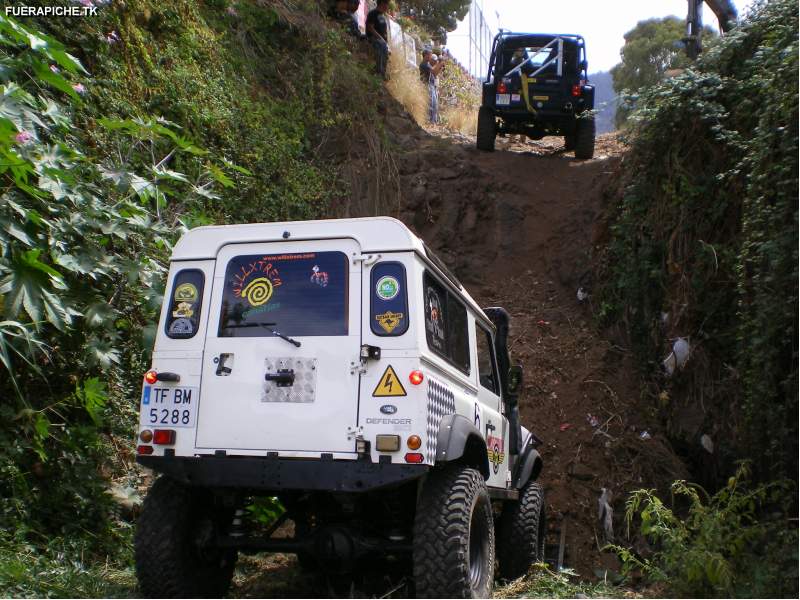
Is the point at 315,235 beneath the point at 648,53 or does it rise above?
beneath

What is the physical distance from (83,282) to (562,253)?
26.3 feet

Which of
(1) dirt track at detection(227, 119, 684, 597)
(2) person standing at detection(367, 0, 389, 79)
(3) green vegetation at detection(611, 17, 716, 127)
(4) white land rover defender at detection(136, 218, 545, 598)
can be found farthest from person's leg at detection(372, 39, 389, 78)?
(3) green vegetation at detection(611, 17, 716, 127)

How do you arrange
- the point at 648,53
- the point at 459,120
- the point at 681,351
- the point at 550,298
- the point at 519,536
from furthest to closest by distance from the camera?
the point at 648,53 < the point at 459,120 < the point at 550,298 < the point at 681,351 < the point at 519,536

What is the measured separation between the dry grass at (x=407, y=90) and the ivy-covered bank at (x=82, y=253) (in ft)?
21.5

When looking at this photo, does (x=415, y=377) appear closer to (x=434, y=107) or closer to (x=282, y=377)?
(x=282, y=377)

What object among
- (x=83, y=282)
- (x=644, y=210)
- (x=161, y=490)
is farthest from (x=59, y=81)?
(x=644, y=210)

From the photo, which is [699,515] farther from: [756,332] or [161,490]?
[161,490]

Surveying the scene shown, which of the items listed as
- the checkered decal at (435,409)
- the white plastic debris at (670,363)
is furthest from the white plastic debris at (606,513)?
the checkered decal at (435,409)

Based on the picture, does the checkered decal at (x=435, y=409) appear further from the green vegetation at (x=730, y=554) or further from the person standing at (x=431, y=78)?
the person standing at (x=431, y=78)

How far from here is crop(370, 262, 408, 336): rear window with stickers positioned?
15.1 feet

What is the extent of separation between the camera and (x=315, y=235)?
4.84m

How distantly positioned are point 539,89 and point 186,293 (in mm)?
11142

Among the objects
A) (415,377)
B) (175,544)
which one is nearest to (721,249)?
(415,377)

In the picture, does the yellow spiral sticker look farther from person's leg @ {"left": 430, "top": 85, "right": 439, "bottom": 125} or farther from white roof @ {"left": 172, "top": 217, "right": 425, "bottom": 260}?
person's leg @ {"left": 430, "top": 85, "right": 439, "bottom": 125}
